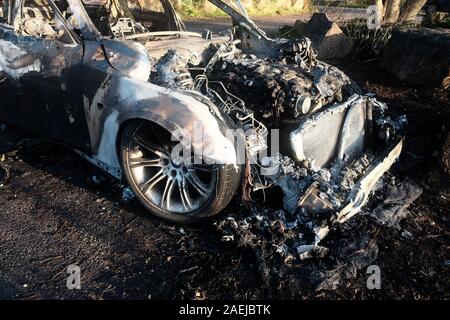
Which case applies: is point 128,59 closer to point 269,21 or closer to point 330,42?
point 330,42

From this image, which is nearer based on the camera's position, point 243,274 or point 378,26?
point 243,274

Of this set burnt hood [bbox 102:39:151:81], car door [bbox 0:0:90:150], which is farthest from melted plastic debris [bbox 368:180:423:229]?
car door [bbox 0:0:90:150]

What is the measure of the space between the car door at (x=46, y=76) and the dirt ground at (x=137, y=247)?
0.50 metres

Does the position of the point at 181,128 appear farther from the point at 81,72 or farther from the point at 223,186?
the point at 81,72

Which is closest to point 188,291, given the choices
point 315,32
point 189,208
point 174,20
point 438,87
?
point 189,208

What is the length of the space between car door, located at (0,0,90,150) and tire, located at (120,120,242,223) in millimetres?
556

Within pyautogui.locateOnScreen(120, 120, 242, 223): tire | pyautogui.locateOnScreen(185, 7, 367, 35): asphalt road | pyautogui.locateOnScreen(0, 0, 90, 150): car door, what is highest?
pyautogui.locateOnScreen(0, 0, 90, 150): car door

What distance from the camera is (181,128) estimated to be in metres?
2.94

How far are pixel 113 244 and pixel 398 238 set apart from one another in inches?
86.9

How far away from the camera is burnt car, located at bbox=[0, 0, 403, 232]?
305 cm

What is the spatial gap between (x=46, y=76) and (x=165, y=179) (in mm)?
1437

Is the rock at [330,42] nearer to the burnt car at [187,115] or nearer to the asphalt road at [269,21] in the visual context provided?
the asphalt road at [269,21]

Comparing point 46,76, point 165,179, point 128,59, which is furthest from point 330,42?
point 46,76

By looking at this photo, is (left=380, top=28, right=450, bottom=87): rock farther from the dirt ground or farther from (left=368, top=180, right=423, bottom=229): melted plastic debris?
(left=368, top=180, right=423, bottom=229): melted plastic debris
